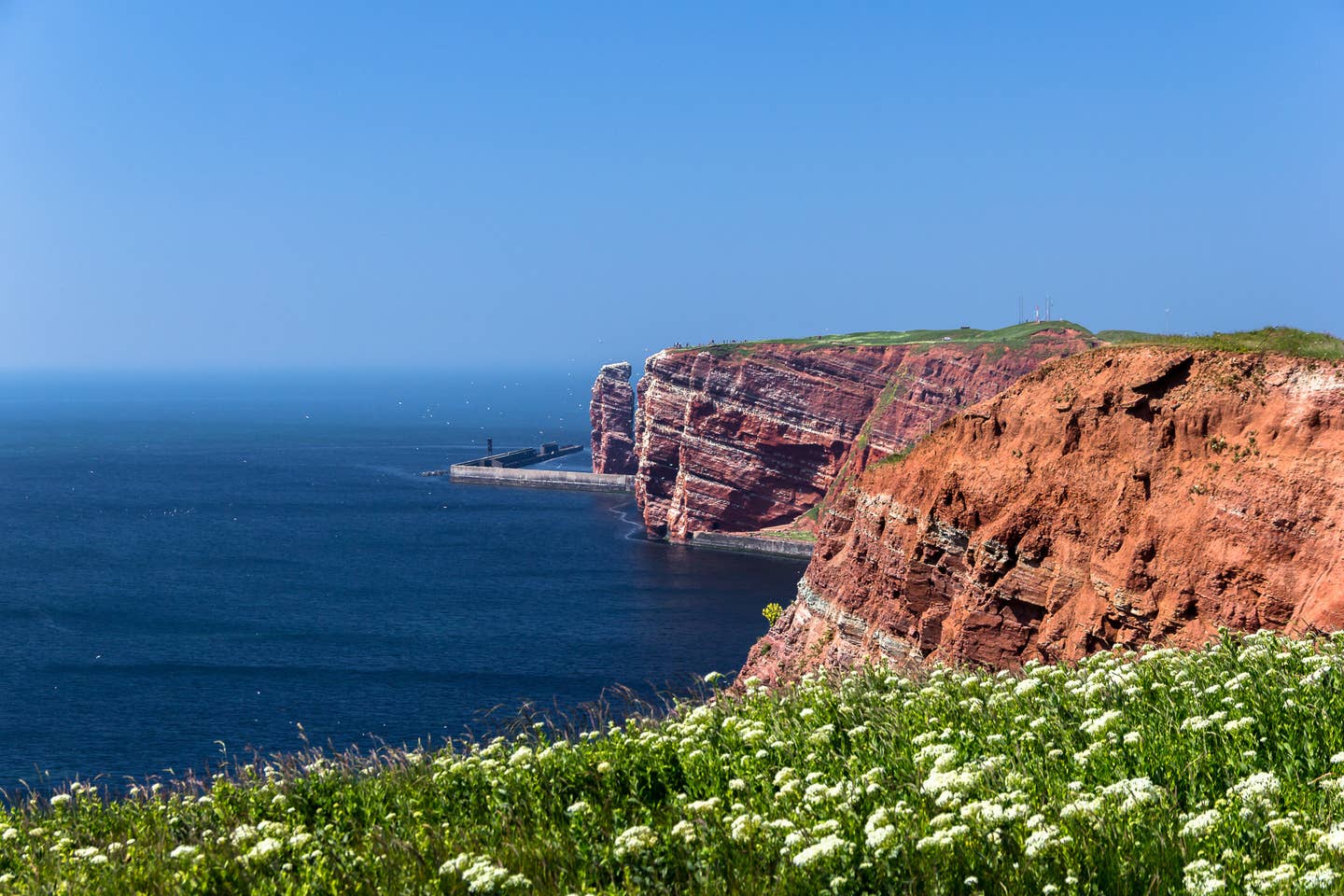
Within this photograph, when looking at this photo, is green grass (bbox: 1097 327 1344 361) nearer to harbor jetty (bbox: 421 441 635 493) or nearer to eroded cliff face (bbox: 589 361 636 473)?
harbor jetty (bbox: 421 441 635 493)

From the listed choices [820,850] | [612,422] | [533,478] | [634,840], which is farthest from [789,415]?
[820,850]

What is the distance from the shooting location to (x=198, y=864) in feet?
33.3

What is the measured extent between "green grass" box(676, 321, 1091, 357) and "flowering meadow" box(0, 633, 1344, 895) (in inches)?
3681

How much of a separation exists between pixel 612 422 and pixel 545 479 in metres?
13.0

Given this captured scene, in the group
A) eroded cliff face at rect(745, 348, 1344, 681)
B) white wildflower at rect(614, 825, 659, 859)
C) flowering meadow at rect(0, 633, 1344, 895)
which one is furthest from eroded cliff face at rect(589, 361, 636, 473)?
white wildflower at rect(614, 825, 659, 859)

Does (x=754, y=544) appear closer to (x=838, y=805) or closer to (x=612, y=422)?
(x=612, y=422)

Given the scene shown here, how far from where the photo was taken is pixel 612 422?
479 ft

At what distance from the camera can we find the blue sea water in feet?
155

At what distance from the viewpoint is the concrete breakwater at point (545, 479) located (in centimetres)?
13625

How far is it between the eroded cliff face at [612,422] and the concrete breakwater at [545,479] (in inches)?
163

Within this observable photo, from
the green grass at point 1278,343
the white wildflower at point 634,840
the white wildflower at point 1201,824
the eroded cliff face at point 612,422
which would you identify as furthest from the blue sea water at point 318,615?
the green grass at point 1278,343

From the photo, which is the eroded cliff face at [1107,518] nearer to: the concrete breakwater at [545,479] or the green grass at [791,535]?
the green grass at [791,535]

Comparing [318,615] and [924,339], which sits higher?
[924,339]

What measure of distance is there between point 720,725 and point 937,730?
110 inches
